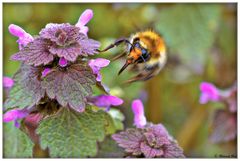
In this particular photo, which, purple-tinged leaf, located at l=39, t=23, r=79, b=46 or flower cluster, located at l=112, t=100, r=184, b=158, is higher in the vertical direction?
purple-tinged leaf, located at l=39, t=23, r=79, b=46

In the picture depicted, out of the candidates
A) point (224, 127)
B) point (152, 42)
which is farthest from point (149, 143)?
point (224, 127)

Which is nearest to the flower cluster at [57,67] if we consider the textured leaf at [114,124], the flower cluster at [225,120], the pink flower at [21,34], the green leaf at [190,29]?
the pink flower at [21,34]

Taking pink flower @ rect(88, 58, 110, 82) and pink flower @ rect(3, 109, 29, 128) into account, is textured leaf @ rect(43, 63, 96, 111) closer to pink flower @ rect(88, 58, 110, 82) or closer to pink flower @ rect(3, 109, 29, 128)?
pink flower @ rect(88, 58, 110, 82)

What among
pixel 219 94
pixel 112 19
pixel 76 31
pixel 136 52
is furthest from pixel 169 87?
pixel 76 31

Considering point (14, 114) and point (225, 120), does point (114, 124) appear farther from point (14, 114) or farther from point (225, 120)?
point (225, 120)

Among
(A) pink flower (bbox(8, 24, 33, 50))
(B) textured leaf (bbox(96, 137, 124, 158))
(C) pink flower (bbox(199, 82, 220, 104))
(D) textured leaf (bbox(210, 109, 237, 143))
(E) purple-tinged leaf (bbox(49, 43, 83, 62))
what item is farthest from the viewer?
(D) textured leaf (bbox(210, 109, 237, 143))

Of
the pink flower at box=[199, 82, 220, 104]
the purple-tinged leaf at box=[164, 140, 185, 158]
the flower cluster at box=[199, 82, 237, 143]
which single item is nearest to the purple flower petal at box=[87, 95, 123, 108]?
the purple-tinged leaf at box=[164, 140, 185, 158]

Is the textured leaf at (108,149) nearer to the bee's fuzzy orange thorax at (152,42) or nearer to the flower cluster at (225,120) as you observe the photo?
the bee's fuzzy orange thorax at (152,42)
